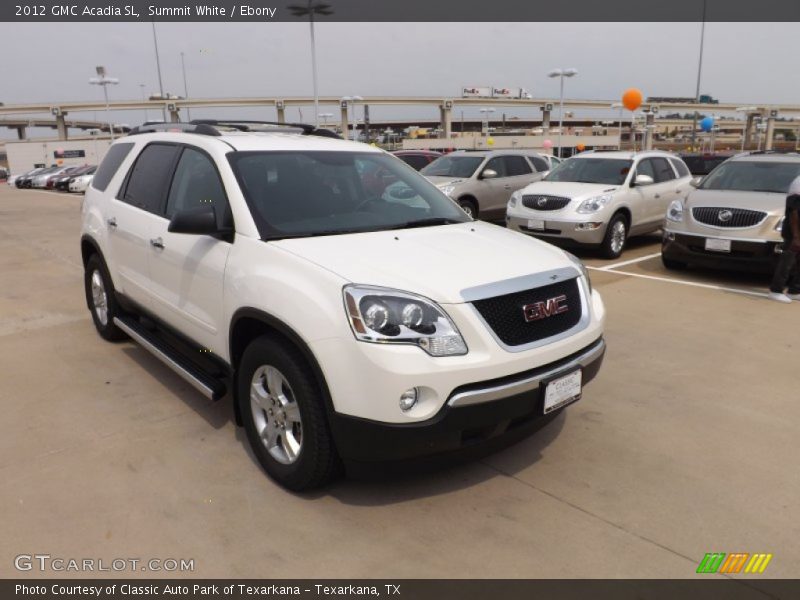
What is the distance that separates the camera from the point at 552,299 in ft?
10.4

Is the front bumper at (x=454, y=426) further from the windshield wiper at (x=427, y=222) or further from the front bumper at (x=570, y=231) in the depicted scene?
the front bumper at (x=570, y=231)

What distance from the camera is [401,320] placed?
2.75 metres

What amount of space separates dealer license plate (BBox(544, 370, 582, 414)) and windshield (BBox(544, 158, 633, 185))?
7776 millimetres

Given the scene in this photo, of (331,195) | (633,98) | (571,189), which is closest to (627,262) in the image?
(571,189)

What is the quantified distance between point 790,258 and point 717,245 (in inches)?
39.5

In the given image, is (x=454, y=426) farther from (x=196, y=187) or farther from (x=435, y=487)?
(x=196, y=187)

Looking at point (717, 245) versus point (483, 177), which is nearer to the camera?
point (717, 245)

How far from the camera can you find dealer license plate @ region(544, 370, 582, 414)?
3041 millimetres

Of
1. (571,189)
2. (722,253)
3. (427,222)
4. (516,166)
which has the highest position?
(427,222)

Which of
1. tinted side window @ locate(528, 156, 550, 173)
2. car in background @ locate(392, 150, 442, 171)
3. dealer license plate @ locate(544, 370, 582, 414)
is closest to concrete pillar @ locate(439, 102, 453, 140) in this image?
car in background @ locate(392, 150, 442, 171)

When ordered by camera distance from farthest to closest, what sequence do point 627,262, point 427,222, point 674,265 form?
point 627,262 < point 674,265 < point 427,222

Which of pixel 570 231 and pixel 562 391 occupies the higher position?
pixel 562 391
